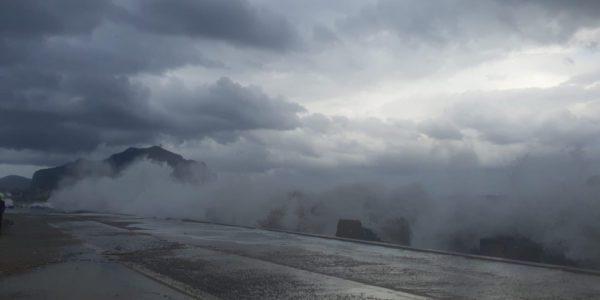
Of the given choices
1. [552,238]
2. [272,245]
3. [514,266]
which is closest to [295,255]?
[272,245]

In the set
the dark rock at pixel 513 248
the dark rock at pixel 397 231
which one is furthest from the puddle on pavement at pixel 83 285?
the dark rock at pixel 397 231

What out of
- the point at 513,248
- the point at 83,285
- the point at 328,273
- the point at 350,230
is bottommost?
the point at 83,285

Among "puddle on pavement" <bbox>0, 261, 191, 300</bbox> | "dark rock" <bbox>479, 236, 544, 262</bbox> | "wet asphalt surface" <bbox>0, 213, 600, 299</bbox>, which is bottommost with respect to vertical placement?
"puddle on pavement" <bbox>0, 261, 191, 300</bbox>

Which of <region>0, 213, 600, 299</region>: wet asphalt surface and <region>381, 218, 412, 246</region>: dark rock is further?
<region>381, 218, 412, 246</region>: dark rock

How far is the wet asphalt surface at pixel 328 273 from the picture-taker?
10.4 metres

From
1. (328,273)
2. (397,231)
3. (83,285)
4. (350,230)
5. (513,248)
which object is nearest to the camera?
(83,285)

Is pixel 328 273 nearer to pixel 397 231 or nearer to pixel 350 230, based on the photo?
pixel 350 230

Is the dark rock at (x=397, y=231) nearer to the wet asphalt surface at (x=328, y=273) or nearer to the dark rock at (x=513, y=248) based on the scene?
the dark rock at (x=513, y=248)

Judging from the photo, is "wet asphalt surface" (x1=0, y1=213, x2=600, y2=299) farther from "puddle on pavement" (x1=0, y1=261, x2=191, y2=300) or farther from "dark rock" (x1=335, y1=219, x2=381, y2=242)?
"dark rock" (x1=335, y1=219, x2=381, y2=242)

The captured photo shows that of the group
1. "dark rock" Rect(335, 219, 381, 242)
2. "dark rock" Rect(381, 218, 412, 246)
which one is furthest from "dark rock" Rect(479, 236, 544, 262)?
"dark rock" Rect(381, 218, 412, 246)

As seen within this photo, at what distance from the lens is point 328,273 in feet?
42.7

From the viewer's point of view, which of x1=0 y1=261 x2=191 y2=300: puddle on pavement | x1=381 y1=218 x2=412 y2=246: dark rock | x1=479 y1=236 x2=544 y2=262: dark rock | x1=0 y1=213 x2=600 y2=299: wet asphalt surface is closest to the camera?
x1=0 y1=261 x2=191 y2=300: puddle on pavement

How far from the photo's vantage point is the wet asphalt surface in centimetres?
1044

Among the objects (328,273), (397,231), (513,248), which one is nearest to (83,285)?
(328,273)
